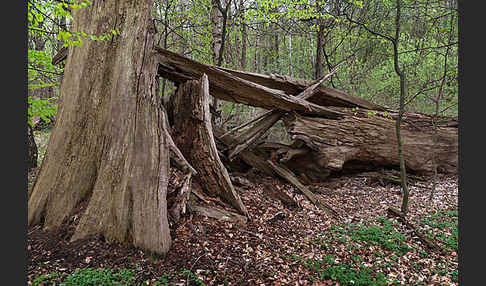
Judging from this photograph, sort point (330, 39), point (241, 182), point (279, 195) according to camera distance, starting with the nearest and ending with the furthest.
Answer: point (279, 195), point (241, 182), point (330, 39)

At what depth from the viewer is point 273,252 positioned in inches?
145

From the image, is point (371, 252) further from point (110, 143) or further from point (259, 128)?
point (110, 143)

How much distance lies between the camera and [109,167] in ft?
11.0

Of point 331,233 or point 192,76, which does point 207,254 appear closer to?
point 331,233

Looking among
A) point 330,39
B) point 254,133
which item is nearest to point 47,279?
point 254,133

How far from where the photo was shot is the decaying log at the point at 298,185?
543 cm

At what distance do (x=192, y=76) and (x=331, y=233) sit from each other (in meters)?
4.09

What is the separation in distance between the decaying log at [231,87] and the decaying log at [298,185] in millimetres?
1483

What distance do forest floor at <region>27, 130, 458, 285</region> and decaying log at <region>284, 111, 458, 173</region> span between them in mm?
1680

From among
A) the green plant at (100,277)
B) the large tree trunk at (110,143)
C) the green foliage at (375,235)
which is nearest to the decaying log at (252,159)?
the green foliage at (375,235)

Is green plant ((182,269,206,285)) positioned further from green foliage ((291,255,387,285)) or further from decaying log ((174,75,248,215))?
decaying log ((174,75,248,215))

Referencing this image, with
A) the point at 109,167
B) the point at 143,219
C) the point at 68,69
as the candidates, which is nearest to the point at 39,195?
the point at 109,167

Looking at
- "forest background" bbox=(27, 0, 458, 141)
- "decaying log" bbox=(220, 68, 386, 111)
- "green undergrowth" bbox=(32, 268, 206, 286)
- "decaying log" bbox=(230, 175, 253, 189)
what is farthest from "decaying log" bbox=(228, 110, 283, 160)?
"green undergrowth" bbox=(32, 268, 206, 286)

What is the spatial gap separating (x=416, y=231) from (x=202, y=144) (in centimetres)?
403
